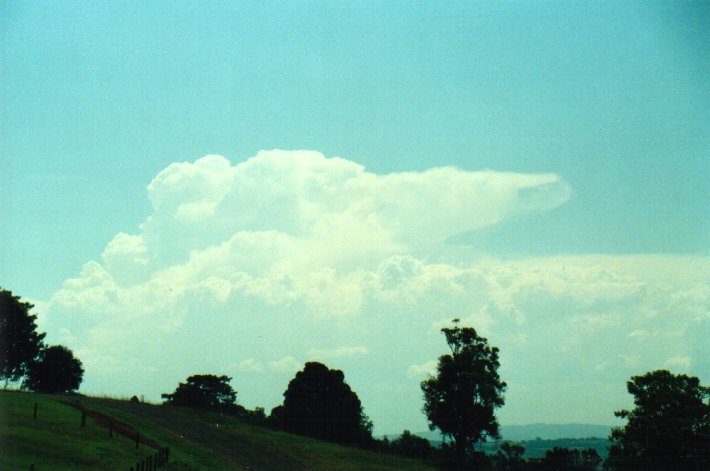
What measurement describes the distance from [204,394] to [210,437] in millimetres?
70855

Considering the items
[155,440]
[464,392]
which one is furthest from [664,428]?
[155,440]

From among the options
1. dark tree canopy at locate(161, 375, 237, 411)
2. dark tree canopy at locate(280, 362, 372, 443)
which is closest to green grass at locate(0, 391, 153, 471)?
dark tree canopy at locate(280, 362, 372, 443)

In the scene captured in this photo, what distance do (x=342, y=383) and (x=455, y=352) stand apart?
23.9 metres

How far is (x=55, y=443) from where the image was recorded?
3831 centimetres

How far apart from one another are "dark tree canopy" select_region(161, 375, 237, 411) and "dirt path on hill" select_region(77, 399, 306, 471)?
171 ft

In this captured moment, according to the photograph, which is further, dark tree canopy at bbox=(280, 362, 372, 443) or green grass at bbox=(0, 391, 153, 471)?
dark tree canopy at bbox=(280, 362, 372, 443)

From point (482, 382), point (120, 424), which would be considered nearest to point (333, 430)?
point (482, 382)

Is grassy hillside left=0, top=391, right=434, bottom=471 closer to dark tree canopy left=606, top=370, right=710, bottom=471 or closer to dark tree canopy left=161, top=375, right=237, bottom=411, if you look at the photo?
dark tree canopy left=606, top=370, right=710, bottom=471

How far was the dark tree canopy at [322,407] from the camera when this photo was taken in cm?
8394

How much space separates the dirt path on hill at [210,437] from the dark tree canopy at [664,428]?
32743 mm

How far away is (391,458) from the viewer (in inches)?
2628

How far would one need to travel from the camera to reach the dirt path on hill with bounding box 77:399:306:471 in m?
49.2

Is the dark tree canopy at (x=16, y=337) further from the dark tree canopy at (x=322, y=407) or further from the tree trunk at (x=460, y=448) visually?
the tree trunk at (x=460, y=448)

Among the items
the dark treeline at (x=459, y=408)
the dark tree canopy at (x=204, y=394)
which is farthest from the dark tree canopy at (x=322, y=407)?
the dark tree canopy at (x=204, y=394)
